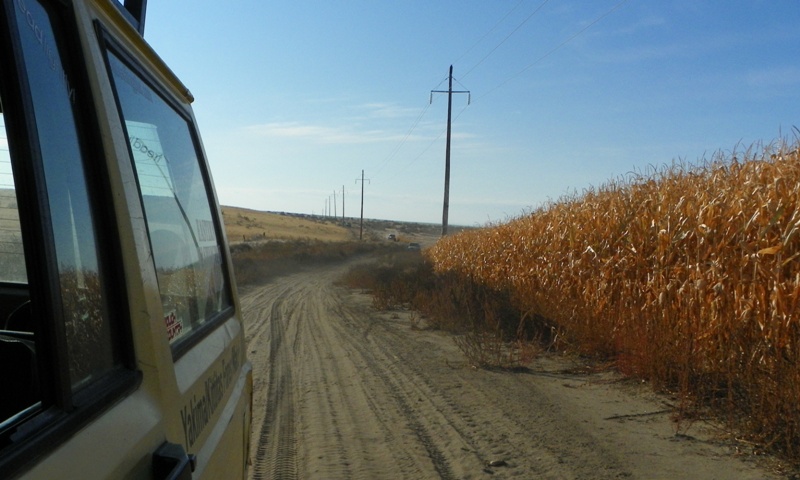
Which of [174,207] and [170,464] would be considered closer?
[170,464]

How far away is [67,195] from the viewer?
1514 millimetres

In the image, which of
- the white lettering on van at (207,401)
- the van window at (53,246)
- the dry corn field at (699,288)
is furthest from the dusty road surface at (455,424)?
the van window at (53,246)

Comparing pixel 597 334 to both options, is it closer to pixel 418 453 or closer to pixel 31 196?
pixel 418 453

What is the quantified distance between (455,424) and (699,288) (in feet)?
9.49

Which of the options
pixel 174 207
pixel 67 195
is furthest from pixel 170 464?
pixel 174 207

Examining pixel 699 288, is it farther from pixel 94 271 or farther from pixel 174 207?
pixel 94 271

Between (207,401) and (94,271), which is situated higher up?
(94,271)

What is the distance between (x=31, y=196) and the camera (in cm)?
133

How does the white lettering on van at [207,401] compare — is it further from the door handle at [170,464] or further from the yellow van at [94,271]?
the door handle at [170,464]

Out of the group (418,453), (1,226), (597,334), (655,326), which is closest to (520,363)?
(597,334)

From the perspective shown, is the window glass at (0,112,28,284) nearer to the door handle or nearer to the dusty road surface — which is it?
the door handle

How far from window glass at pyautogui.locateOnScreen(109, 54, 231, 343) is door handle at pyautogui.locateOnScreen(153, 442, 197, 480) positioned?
16.0 inches

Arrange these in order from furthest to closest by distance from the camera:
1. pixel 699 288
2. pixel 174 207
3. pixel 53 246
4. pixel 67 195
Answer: pixel 699 288 < pixel 174 207 < pixel 67 195 < pixel 53 246

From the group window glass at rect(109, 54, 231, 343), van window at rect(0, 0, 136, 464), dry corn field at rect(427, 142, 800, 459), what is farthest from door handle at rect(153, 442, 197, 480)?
dry corn field at rect(427, 142, 800, 459)
